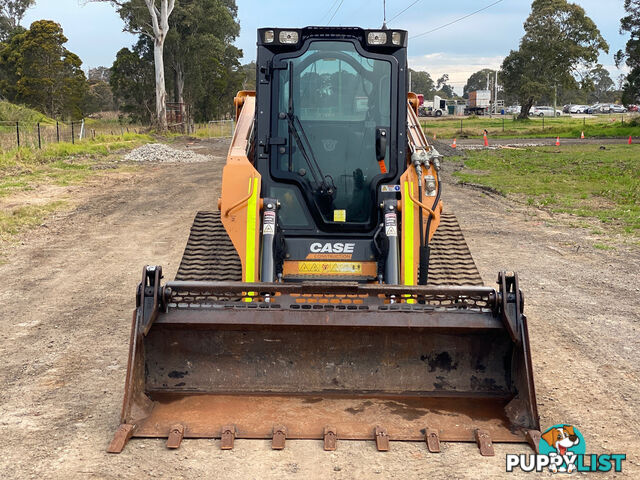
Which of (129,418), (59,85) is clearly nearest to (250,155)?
(129,418)

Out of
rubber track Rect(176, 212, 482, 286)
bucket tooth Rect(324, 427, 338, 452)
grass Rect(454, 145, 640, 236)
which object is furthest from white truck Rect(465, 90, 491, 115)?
bucket tooth Rect(324, 427, 338, 452)

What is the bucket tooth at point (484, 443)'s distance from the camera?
4.46 metres

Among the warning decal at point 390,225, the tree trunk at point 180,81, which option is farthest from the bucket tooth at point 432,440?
the tree trunk at point 180,81

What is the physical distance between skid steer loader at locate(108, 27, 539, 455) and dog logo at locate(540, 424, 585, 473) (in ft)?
0.50

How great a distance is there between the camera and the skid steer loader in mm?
4789

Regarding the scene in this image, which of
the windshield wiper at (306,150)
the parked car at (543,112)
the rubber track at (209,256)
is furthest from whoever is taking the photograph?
the parked car at (543,112)

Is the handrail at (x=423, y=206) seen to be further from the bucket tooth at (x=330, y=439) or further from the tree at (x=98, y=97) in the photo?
the tree at (x=98, y=97)

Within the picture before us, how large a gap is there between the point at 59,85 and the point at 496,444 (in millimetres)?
49795

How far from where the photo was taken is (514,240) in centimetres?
1172

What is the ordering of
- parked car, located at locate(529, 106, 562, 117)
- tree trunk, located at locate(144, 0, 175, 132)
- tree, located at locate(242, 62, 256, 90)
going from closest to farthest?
tree trunk, located at locate(144, 0, 175, 132)
tree, located at locate(242, 62, 256, 90)
parked car, located at locate(529, 106, 562, 117)

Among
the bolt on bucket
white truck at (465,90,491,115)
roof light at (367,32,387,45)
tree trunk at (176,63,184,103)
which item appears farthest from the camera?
white truck at (465,90,491,115)

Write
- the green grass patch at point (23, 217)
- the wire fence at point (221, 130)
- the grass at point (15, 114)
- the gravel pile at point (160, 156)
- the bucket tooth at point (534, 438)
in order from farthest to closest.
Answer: the wire fence at point (221, 130)
the grass at point (15, 114)
the gravel pile at point (160, 156)
the green grass patch at point (23, 217)
the bucket tooth at point (534, 438)

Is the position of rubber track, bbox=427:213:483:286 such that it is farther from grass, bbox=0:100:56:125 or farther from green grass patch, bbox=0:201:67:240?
grass, bbox=0:100:56:125

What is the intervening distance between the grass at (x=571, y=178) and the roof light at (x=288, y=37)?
8.10 m
